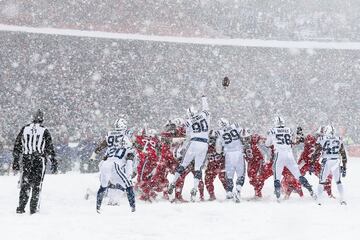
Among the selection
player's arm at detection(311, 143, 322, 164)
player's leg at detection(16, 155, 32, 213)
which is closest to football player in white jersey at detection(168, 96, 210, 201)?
player's arm at detection(311, 143, 322, 164)

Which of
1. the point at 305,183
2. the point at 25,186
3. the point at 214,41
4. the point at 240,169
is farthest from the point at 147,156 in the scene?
the point at 214,41

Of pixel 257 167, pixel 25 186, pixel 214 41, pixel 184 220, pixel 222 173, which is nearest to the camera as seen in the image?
pixel 184 220

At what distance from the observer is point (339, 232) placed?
5562 millimetres

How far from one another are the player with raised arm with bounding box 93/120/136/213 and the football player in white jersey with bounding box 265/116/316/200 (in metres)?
2.38

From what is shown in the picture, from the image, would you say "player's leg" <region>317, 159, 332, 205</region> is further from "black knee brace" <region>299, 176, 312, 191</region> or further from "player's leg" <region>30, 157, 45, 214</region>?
"player's leg" <region>30, 157, 45, 214</region>

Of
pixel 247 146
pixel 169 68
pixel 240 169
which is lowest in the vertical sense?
pixel 240 169

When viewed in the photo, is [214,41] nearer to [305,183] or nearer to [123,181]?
[305,183]

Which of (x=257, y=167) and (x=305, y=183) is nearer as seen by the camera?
(x=305, y=183)

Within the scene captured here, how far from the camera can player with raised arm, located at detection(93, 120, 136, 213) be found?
7.21 m

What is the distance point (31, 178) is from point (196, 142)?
8.89 ft

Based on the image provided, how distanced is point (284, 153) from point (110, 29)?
16225 mm

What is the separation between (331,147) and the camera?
27.3ft

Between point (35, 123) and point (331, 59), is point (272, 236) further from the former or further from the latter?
point (331, 59)

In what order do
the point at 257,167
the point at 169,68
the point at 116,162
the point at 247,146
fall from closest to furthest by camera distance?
the point at 116,162
the point at 247,146
the point at 257,167
the point at 169,68
